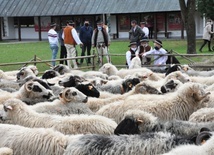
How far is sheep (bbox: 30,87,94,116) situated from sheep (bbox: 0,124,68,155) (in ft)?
4.97

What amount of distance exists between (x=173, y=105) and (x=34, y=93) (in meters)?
2.65

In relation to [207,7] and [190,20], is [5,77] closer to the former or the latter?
[190,20]

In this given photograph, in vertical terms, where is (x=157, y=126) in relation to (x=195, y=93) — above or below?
below

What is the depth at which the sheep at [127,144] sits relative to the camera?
15.3 feet

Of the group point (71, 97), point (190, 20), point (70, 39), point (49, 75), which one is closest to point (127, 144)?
point (71, 97)

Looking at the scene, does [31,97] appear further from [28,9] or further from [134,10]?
[28,9]

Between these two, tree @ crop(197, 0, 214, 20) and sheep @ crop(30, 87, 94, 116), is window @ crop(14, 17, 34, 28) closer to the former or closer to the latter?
tree @ crop(197, 0, 214, 20)

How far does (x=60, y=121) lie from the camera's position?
590 centimetres

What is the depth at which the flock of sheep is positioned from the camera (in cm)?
471

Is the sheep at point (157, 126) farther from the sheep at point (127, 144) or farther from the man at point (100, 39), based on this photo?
the man at point (100, 39)

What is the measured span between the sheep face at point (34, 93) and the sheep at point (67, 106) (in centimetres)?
96

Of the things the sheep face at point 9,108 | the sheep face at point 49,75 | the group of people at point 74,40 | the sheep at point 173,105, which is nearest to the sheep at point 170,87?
the sheep at point 173,105

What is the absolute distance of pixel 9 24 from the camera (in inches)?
1635

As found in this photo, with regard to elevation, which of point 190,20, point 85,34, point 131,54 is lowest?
point 131,54
